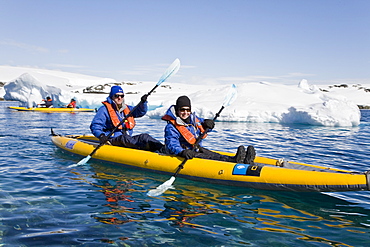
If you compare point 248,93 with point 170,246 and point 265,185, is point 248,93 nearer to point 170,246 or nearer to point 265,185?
point 265,185

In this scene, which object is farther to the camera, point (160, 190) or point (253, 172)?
point (253, 172)

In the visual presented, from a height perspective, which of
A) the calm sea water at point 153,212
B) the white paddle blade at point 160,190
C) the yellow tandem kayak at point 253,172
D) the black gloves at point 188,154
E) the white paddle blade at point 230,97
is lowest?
the calm sea water at point 153,212

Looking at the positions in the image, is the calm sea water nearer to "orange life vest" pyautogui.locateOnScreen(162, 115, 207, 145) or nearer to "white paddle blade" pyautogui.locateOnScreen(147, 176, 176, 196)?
"white paddle blade" pyautogui.locateOnScreen(147, 176, 176, 196)

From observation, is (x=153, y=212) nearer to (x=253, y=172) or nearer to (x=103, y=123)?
(x=253, y=172)

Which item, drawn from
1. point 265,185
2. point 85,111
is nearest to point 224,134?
point 265,185

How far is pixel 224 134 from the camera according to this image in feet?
40.4

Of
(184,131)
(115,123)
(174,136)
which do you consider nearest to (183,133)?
(184,131)

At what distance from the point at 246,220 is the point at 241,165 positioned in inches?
53.9

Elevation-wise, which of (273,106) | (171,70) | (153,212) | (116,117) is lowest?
(153,212)

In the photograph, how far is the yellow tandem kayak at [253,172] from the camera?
14.3ft

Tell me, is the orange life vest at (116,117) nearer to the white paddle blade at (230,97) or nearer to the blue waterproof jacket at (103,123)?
the blue waterproof jacket at (103,123)

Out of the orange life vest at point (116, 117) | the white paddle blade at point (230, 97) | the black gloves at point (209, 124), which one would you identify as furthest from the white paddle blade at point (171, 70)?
the black gloves at point (209, 124)

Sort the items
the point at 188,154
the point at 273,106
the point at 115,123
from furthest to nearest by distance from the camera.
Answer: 1. the point at 273,106
2. the point at 115,123
3. the point at 188,154

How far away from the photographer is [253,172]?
5.01 m
